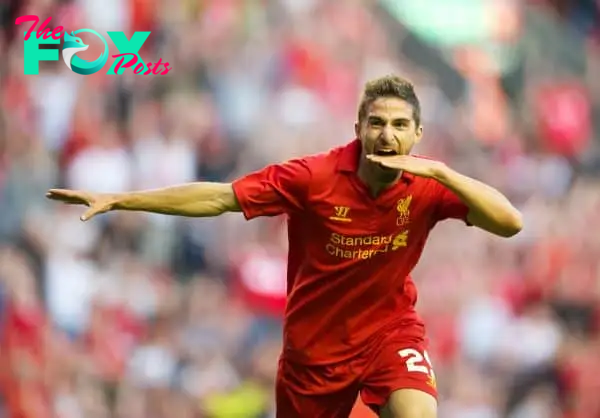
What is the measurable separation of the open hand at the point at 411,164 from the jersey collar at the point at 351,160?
0.32 metres

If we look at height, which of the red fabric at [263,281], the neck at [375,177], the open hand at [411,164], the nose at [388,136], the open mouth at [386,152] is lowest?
the red fabric at [263,281]

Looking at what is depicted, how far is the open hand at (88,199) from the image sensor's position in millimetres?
5047

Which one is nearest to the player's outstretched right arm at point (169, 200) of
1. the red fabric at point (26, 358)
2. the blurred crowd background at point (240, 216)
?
the blurred crowd background at point (240, 216)

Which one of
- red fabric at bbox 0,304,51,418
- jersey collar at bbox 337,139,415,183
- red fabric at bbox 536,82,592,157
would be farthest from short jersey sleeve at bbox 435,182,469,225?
red fabric at bbox 536,82,592,157

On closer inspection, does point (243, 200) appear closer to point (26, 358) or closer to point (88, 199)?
point (88, 199)

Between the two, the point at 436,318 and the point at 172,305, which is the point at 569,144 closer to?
the point at 436,318

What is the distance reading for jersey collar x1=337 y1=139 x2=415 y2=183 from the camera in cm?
532

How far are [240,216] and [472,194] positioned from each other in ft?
15.4

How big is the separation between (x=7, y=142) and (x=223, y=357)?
2169 mm

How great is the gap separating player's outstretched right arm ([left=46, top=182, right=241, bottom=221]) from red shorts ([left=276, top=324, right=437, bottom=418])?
2.62ft

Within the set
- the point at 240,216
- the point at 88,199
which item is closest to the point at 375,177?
the point at 88,199

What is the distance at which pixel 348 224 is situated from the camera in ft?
17.5

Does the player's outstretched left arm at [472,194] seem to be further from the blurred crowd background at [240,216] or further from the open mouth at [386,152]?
the blurred crowd background at [240,216]

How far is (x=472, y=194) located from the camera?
16.5ft
